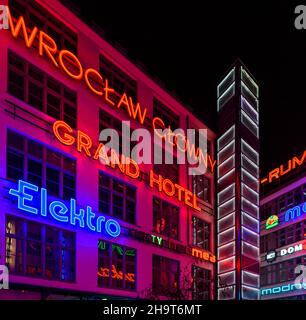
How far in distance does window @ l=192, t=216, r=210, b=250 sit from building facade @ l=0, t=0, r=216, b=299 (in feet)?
7.14

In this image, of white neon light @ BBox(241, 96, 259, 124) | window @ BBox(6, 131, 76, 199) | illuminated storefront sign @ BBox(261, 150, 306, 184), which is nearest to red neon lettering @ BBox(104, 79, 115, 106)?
window @ BBox(6, 131, 76, 199)

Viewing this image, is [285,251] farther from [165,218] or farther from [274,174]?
[165,218]

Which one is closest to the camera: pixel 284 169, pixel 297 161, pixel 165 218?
pixel 165 218

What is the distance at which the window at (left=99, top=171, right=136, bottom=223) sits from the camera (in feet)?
96.9

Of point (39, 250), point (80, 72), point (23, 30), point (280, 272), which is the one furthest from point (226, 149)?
point (280, 272)

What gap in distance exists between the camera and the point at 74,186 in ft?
89.0

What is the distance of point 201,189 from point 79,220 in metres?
17.3

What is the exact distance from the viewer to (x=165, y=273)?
1351 inches

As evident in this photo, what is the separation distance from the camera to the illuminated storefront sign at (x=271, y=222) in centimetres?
5836

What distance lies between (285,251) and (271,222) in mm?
4630

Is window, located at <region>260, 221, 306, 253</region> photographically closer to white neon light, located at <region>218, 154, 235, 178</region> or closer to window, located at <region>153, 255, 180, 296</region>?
white neon light, located at <region>218, 154, 235, 178</region>

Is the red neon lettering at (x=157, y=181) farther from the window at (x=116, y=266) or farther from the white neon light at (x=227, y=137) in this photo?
the white neon light at (x=227, y=137)
